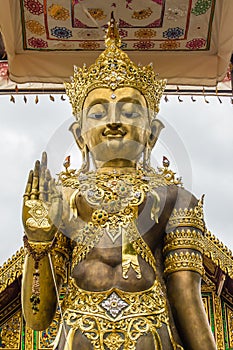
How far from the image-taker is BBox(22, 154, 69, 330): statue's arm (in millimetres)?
2898

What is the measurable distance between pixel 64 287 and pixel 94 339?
1.86ft

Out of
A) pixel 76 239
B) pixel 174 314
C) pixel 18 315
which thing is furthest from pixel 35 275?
pixel 18 315

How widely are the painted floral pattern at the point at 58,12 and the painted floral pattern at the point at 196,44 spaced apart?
2.47 ft

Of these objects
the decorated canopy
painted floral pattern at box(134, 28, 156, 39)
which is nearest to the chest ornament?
the decorated canopy

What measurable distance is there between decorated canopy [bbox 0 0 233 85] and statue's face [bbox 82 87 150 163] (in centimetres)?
115

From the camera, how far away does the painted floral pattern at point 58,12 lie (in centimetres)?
445

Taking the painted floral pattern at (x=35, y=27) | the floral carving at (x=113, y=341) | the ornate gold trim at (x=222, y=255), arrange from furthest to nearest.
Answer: the ornate gold trim at (x=222, y=255)
the painted floral pattern at (x=35, y=27)
the floral carving at (x=113, y=341)

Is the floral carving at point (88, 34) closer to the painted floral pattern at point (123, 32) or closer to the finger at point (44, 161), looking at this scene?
the painted floral pattern at point (123, 32)

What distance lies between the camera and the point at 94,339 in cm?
287

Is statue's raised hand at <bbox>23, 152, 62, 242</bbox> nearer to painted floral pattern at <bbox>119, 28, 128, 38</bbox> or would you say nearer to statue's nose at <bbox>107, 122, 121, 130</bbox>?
statue's nose at <bbox>107, 122, 121, 130</bbox>

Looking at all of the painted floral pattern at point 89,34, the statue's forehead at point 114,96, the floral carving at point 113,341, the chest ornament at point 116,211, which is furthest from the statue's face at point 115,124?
the painted floral pattern at point 89,34

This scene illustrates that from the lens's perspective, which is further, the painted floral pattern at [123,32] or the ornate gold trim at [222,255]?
the ornate gold trim at [222,255]

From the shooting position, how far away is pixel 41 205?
2.91 meters

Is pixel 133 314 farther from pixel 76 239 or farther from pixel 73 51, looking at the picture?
pixel 73 51
